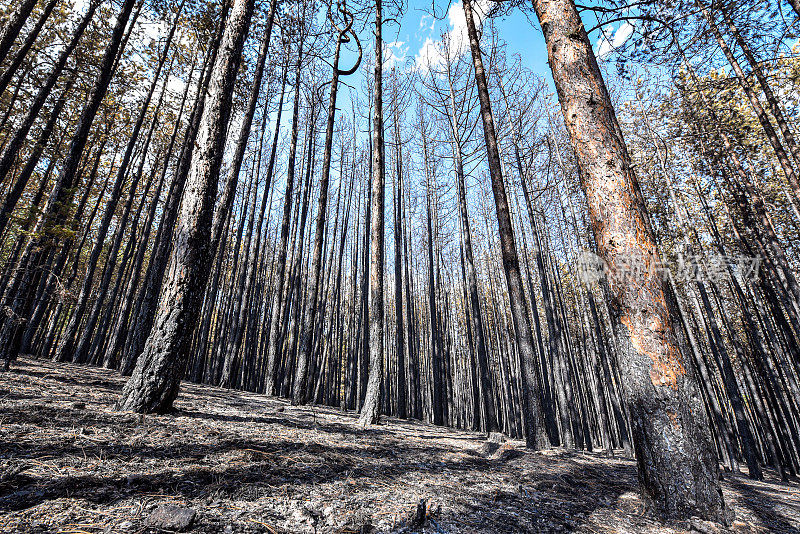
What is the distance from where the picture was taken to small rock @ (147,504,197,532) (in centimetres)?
132

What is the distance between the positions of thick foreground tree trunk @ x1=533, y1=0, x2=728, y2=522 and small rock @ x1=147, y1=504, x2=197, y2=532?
2.99m

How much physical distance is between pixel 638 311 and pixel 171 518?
326 centimetres

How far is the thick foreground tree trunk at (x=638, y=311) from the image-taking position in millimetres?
2221

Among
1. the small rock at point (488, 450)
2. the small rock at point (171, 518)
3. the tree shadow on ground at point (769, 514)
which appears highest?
the small rock at point (171, 518)

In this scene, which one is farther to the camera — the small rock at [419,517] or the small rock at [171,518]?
the small rock at [419,517]

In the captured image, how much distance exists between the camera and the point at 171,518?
1359 millimetres

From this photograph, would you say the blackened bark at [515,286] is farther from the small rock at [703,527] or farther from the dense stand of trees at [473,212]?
the small rock at [703,527]

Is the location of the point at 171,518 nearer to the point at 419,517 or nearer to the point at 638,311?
the point at 419,517

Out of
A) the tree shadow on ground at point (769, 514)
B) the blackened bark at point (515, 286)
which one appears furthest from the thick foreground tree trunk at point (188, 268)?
the tree shadow on ground at point (769, 514)

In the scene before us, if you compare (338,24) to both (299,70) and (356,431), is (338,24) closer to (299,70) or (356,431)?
(299,70)

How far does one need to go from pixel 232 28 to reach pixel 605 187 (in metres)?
4.87

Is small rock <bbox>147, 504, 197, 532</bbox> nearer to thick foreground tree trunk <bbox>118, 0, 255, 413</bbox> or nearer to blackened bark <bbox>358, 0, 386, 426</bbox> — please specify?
thick foreground tree trunk <bbox>118, 0, 255, 413</bbox>

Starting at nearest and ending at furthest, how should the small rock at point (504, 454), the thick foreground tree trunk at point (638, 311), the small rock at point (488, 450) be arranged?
the thick foreground tree trunk at point (638, 311)
the small rock at point (504, 454)
the small rock at point (488, 450)

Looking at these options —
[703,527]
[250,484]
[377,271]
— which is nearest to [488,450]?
[703,527]
